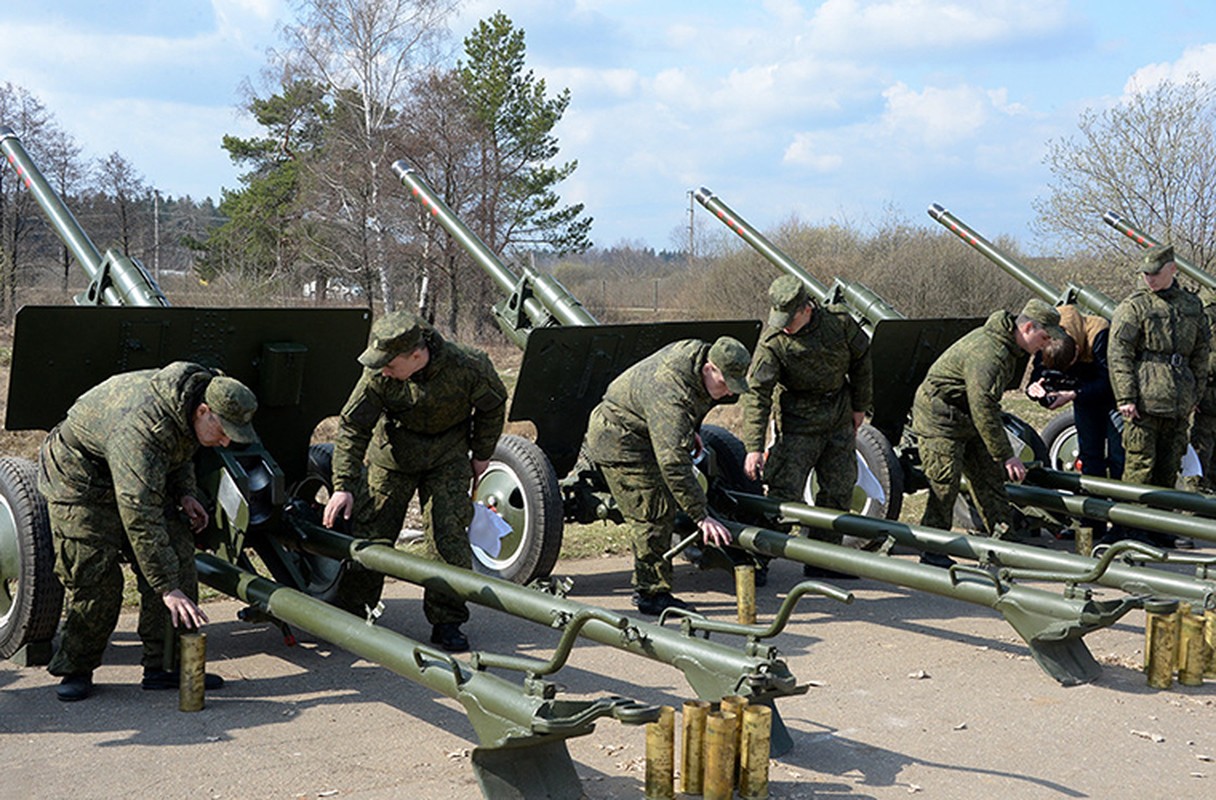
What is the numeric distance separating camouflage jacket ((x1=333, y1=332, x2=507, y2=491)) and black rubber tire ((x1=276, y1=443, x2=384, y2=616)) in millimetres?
451

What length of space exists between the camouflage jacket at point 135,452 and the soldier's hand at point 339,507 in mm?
879

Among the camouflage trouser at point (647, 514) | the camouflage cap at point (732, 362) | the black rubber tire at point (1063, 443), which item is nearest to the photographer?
the camouflage cap at point (732, 362)

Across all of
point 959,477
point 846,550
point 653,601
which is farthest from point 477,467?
point 959,477

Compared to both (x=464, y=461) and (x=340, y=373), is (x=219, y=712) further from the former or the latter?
(x=340, y=373)

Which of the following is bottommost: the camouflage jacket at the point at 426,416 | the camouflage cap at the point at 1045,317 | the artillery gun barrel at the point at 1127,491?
the artillery gun barrel at the point at 1127,491

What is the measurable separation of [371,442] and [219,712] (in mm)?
1588

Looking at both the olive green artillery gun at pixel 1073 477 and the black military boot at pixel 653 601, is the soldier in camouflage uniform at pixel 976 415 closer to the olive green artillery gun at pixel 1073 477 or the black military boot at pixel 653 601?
the olive green artillery gun at pixel 1073 477

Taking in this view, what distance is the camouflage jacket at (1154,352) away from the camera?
812cm

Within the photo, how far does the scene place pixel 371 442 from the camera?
611cm

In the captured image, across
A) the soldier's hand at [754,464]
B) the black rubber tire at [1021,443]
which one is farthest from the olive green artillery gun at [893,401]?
the soldier's hand at [754,464]

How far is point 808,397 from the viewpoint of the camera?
7230 millimetres

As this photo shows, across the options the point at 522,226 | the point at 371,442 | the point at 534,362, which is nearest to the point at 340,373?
the point at 371,442

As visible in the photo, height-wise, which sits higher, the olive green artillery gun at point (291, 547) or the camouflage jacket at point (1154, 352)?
the camouflage jacket at point (1154, 352)

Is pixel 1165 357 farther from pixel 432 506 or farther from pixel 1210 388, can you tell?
pixel 432 506
